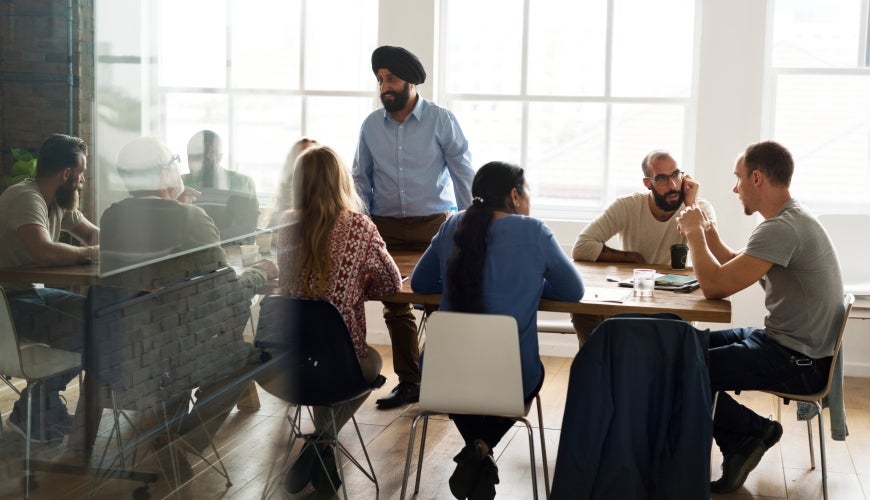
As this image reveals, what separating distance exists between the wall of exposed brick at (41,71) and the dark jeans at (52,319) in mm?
84

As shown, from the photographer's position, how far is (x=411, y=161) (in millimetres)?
4859

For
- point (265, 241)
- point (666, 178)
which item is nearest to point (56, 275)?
point (265, 241)

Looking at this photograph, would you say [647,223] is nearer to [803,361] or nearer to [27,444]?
[803,361]

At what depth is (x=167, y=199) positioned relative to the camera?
97 cm

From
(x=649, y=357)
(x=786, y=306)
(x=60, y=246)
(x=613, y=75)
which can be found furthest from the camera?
(x=613, y=75)

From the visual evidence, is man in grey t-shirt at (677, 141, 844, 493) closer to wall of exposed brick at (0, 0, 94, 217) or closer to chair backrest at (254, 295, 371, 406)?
chair backrest at (254, 295, 371, 406)

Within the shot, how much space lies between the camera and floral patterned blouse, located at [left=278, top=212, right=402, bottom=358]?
319 centimetres

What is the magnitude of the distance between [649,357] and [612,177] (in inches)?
132

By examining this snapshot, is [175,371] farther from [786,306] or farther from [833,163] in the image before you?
[833,163]

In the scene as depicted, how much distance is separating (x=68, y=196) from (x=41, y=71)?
0.11m

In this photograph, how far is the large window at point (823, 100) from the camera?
5.64m

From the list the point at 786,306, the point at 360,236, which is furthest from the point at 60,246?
the point at 786,306

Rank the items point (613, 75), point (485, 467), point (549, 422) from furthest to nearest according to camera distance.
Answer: point (613, 75)
point (549, 422)
point (485, 467)

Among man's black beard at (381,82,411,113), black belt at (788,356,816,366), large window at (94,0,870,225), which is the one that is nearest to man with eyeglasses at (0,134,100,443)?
black belt at (788,356,816,366)
